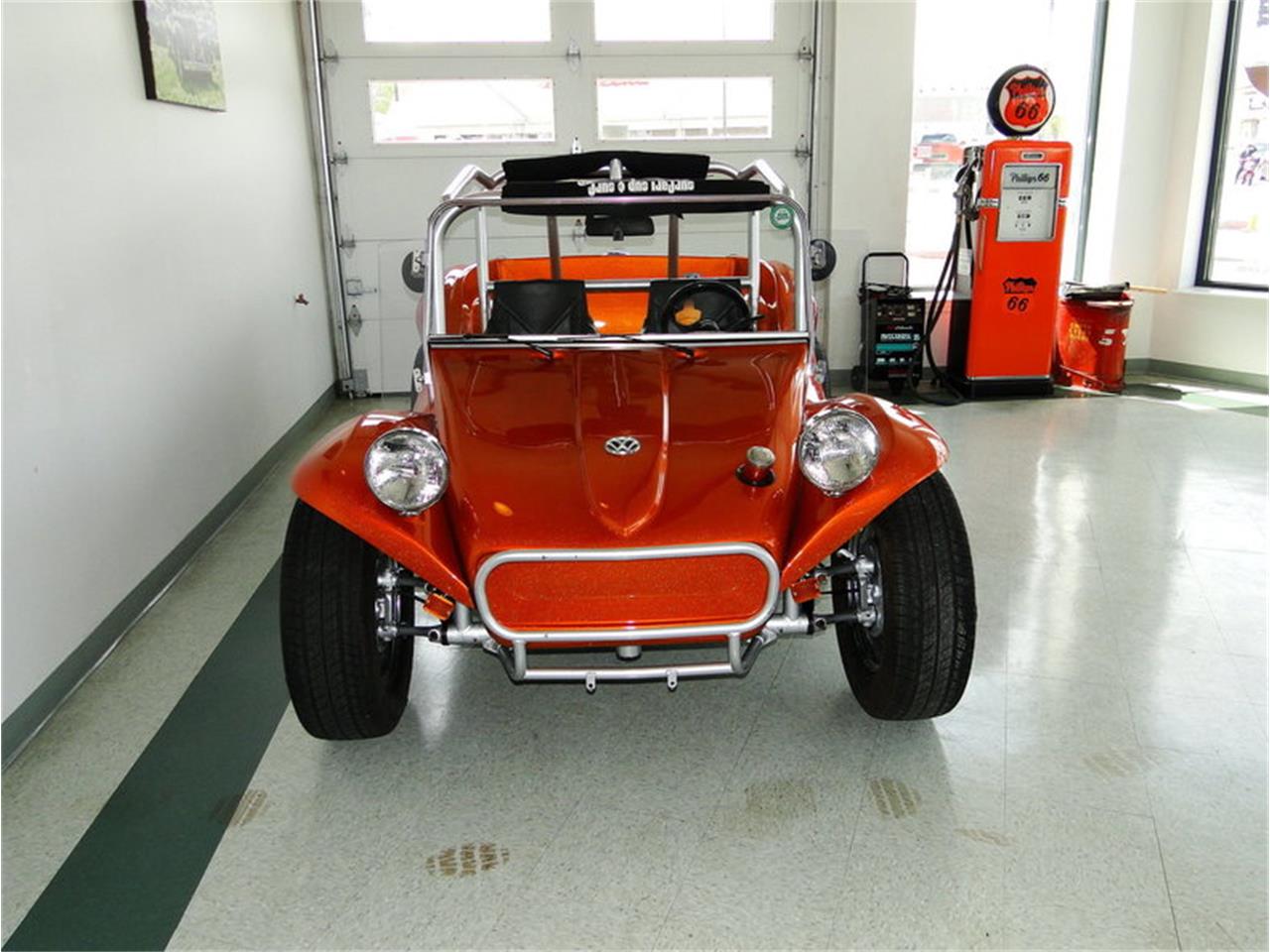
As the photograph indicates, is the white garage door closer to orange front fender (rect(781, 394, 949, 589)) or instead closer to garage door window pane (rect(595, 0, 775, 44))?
garage door window pane (rect(595, 0, 775, 44))

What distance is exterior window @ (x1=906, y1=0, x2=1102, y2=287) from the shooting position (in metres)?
6.64

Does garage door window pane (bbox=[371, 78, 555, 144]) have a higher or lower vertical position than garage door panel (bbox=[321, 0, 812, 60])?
lower

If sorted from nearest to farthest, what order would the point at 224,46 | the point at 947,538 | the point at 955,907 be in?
1. the point at 955,907
2. the point at 947,538
3. the point at 224,46

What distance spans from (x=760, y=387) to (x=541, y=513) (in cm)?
72

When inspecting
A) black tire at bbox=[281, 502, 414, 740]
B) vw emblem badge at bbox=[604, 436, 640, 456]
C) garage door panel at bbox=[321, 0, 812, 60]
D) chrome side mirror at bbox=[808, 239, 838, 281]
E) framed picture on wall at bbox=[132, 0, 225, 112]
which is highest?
garage door panel at bbox=[321, 0, 812, 60]

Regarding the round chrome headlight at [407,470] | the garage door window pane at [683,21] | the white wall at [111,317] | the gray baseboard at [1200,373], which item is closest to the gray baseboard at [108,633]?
the white wall at [111,317]

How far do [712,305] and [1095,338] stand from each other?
13.8 feet

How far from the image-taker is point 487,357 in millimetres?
Answer: 2574

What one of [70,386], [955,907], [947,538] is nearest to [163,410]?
[70,386]

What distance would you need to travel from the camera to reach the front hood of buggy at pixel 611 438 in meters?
2.02

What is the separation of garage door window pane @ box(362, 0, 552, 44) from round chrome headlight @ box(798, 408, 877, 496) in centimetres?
488

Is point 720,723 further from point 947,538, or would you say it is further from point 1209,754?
point 1209,754

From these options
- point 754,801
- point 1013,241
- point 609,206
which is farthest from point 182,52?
point 1013,241

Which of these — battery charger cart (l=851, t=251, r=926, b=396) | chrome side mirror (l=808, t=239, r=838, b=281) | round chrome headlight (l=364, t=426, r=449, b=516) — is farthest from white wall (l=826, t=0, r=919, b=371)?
round chrome headlight (l=364, t=426, r=449, b=516)
